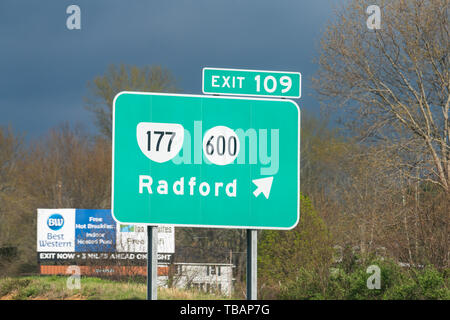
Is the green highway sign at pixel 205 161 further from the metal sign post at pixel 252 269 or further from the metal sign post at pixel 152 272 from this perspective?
the metal sign post at pixel 152 272

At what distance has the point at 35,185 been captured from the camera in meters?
42.8

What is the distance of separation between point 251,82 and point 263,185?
1.17 m

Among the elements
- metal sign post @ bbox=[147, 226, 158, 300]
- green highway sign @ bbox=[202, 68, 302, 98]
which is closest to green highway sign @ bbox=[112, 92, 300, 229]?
green highway sign @ bbox=[202, 68, 302, 98]

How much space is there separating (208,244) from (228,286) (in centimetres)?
1435

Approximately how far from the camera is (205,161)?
784cm

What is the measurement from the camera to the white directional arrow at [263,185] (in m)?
7.89

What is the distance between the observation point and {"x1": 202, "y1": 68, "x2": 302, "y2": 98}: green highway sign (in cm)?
768

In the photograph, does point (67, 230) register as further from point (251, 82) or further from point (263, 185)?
point (251, 82)

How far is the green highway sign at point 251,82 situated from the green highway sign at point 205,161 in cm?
16

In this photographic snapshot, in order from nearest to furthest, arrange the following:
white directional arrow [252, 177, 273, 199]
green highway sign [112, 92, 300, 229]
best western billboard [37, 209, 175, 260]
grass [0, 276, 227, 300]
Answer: green highway sign [112, 92, 300, 229] < white directional arrow [252, 177, 273, 199] < grass [0, 276, 227, 300] < best western billboard [37, 209, 175, 260]

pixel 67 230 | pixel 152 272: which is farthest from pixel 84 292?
pixel 67 230

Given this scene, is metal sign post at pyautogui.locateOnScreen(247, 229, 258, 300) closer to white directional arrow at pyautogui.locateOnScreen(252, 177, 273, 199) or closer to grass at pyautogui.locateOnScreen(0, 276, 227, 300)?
white directional arrow at pyautogui.locateOnScreen(252, 177, 273, 199)

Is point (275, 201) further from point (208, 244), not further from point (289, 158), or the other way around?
point (208, 244)

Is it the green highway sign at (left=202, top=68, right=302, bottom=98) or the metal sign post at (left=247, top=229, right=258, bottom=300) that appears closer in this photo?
the metal sign post at (left=247, top=229, right=258, bottom=300)
